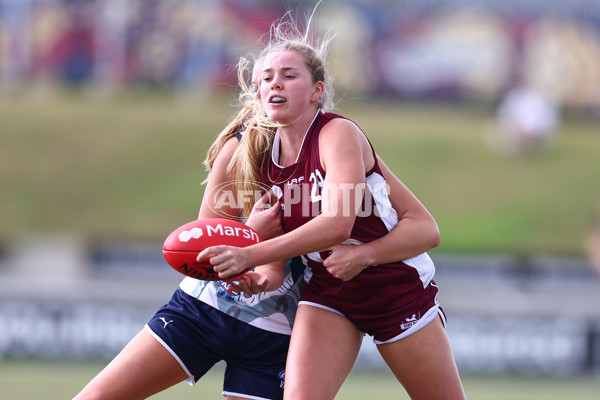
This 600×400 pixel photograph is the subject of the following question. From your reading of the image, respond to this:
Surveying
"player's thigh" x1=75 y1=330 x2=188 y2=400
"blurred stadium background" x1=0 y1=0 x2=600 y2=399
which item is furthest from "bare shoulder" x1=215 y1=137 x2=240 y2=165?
"blurred stadium background" x1=0 y1=0 x2=600 y2=399

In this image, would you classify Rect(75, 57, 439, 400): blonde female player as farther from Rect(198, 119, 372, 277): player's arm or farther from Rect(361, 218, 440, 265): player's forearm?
Rect(198, 119, 372, 277): player's arm

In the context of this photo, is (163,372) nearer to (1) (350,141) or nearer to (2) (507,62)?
(1) (350,141)

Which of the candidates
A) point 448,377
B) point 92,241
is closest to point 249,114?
point 448,377

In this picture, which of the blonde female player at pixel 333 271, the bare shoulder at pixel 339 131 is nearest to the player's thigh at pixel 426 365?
the blonde female player at pixel 333 271

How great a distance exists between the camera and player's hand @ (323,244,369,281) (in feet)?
10.6

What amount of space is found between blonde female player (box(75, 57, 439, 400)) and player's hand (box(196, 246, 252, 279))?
0.36 metres

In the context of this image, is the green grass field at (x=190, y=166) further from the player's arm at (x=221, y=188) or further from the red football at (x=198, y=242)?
the red football at (x=198, y=242)

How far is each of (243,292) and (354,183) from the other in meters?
0.69

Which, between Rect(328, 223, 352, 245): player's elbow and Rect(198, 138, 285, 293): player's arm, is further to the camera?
Rect(198, 138, 285, 293): player's arm

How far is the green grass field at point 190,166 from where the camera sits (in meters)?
13.2

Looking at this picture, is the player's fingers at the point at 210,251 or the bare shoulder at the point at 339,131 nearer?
the player's fingers at the point at 210,251

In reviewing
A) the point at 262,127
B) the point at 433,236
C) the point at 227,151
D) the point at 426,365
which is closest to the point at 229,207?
the point at 227,151

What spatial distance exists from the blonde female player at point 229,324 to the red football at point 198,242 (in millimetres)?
221

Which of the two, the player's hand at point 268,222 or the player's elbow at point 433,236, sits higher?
the player's hand at point 268,222
